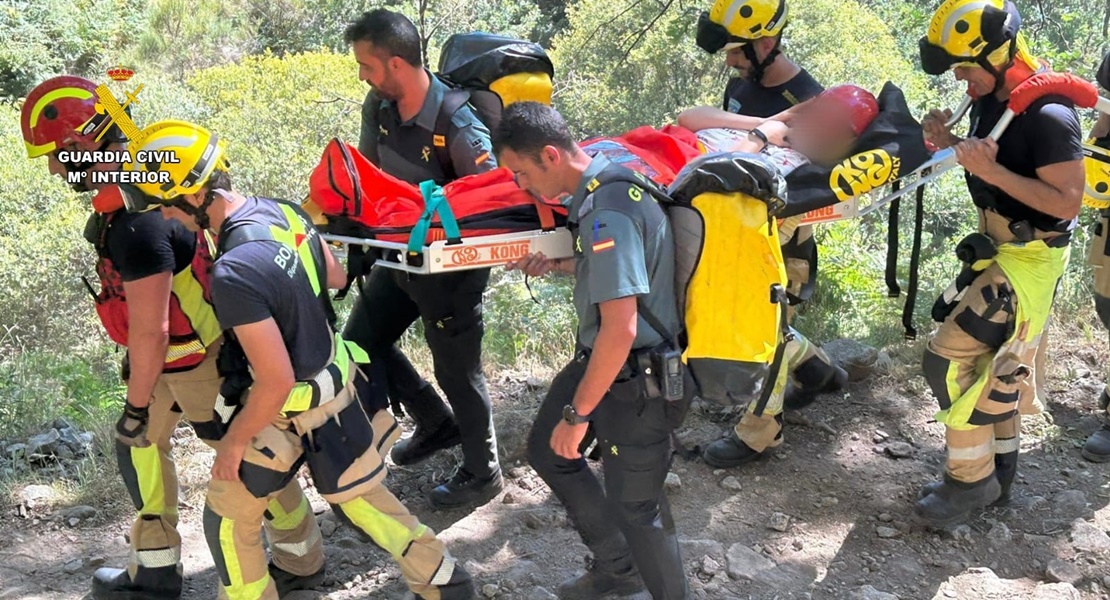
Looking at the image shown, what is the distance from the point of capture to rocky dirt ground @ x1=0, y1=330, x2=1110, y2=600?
165 inches

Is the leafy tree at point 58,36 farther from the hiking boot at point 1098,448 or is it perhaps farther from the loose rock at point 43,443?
the hiking boot at point 1098,448

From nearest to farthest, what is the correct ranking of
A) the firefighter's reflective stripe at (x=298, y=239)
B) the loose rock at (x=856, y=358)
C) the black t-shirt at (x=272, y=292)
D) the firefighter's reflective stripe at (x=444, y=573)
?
the black t-shirt at (x=272, y=292) < the firefighter's reflective stripe at (x=298, y=239) < the firefighter's reflective stripe at (x=444, y=573) < the loose rock at (x=856, y=358)

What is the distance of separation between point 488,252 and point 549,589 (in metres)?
1.45

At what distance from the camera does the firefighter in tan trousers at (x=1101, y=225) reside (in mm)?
4578

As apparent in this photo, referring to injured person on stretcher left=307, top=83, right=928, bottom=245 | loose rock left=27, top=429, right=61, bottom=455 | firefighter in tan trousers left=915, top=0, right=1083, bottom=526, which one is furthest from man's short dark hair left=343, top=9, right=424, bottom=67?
loose rock left=27, top=429, right=61, bottom=455

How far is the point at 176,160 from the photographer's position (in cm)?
308

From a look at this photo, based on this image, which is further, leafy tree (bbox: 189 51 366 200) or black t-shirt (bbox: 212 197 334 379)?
leafy tree (bbox: 189 51 366 200)

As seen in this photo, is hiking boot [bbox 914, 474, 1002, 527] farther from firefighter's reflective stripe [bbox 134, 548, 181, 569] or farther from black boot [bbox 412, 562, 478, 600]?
firefighter's reflective stripe [bbox 134, 548, 181, 569]

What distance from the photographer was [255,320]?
2.98 meters

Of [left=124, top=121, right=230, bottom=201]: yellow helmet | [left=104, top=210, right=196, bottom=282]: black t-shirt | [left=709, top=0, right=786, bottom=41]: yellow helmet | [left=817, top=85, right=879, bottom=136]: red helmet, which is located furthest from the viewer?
[left=709, top=0, right=786, bottom=41]: yellow helmet

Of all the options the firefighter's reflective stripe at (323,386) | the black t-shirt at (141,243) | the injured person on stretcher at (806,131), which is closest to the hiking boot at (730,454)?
the injured person on stretcher at (806,131)

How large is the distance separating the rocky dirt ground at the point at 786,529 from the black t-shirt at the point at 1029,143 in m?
1.46

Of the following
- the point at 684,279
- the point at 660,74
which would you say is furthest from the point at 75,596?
the point at 660,74

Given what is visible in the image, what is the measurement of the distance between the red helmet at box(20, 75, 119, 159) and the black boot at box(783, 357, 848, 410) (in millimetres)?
3666
